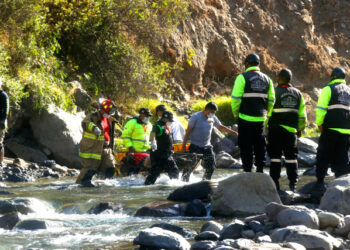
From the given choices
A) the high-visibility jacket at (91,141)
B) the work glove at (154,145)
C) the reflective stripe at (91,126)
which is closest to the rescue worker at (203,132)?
the work glove at (154,145)

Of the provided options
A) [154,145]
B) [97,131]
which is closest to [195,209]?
[154,145]

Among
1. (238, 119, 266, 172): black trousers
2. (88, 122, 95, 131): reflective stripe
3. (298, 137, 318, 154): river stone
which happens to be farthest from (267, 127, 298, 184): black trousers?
(298, 137, 318, 154): river stone

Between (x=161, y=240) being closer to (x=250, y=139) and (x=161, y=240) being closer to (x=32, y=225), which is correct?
(x=32, y=225)

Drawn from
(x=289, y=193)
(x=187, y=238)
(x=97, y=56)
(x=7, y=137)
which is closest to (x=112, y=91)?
(x=97, y=56)

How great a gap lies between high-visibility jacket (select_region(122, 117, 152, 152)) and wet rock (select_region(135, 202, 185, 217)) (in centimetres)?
388

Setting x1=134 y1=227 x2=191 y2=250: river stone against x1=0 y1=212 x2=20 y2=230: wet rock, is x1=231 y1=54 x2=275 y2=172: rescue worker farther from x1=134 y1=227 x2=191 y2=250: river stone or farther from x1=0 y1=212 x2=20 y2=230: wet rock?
x1=0 y1=212 x2=20 y2=230: wet rock

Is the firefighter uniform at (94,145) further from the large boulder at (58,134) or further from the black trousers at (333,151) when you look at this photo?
the black trousers at (333,151)

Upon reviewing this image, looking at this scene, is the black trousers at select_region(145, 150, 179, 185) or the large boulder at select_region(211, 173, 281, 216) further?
the black trousers at select_region(145, 150, 179, 185)

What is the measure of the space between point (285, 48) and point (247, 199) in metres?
21.9

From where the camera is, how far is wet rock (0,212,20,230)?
7.79 m

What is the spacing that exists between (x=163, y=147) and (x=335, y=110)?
10.8 ft

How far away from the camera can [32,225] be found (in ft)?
25.5

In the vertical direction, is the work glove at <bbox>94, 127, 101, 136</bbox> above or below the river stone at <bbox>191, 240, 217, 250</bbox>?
above

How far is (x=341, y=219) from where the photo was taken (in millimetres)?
6898
